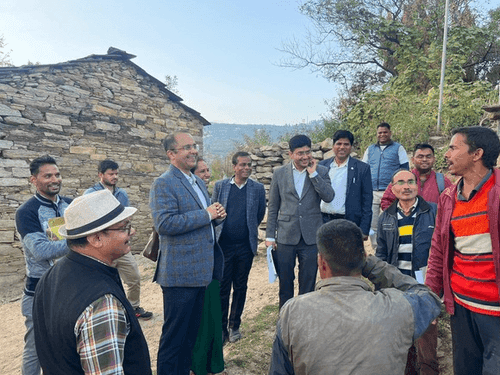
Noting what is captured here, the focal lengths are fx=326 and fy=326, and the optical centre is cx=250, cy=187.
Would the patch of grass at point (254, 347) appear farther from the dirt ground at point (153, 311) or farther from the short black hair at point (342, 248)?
the short black hair at point (342, 248)

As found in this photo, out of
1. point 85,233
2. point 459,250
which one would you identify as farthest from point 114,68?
point 459,250

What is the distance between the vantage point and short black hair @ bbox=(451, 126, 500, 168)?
206 cm

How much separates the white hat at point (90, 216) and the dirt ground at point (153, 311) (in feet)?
7.84

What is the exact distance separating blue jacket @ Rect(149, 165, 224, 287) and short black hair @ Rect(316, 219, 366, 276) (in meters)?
1.39

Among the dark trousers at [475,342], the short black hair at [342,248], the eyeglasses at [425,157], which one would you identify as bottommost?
the dark trousers at [475,342]

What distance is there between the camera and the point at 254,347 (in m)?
3.61

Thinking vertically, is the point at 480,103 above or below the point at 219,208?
above

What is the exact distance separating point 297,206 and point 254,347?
5.35 ft

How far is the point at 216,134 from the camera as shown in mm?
76188

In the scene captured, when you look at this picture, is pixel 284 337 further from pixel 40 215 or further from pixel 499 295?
pixel 40 215

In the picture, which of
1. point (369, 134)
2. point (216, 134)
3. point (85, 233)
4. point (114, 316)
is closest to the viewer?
point (114, 316)

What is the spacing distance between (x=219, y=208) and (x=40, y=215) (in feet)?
5.18

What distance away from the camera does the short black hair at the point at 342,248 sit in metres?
1.50

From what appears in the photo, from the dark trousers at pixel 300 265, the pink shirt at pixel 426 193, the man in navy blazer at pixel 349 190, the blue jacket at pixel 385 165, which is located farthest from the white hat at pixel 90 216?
the blue jacket at pixel 385 165
